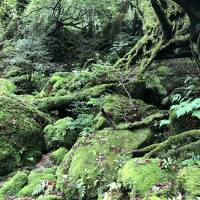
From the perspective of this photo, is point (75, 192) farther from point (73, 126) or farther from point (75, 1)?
point (75, 1)

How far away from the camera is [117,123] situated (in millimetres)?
8758

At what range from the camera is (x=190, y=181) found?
4957 mm

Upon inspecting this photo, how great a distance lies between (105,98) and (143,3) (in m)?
5.54

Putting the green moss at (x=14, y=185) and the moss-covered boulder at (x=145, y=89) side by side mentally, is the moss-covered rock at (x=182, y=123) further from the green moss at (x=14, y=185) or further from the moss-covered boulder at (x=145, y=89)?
the green moss at (x=14, y=185)

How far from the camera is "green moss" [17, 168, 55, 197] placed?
747 cm

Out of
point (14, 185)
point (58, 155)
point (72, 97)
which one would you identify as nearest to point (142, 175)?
point (14, 185)

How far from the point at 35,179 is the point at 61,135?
5.95 ft

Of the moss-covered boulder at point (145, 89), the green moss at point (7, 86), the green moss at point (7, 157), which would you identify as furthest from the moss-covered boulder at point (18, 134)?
the green moss at point (7, 86)

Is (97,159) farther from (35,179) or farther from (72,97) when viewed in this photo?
(72,97)

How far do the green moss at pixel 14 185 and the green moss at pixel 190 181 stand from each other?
3889mm

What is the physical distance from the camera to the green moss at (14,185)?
7.67 metres

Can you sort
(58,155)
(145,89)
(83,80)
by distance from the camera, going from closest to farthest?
(58,155) → (145,89) → (83,80)

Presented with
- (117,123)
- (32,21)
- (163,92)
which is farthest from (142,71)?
(32,21)

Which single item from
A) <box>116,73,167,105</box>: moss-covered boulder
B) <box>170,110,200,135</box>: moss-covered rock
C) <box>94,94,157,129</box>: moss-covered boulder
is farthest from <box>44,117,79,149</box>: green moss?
<box>170,110,200,135</box>: moss-covered rock
